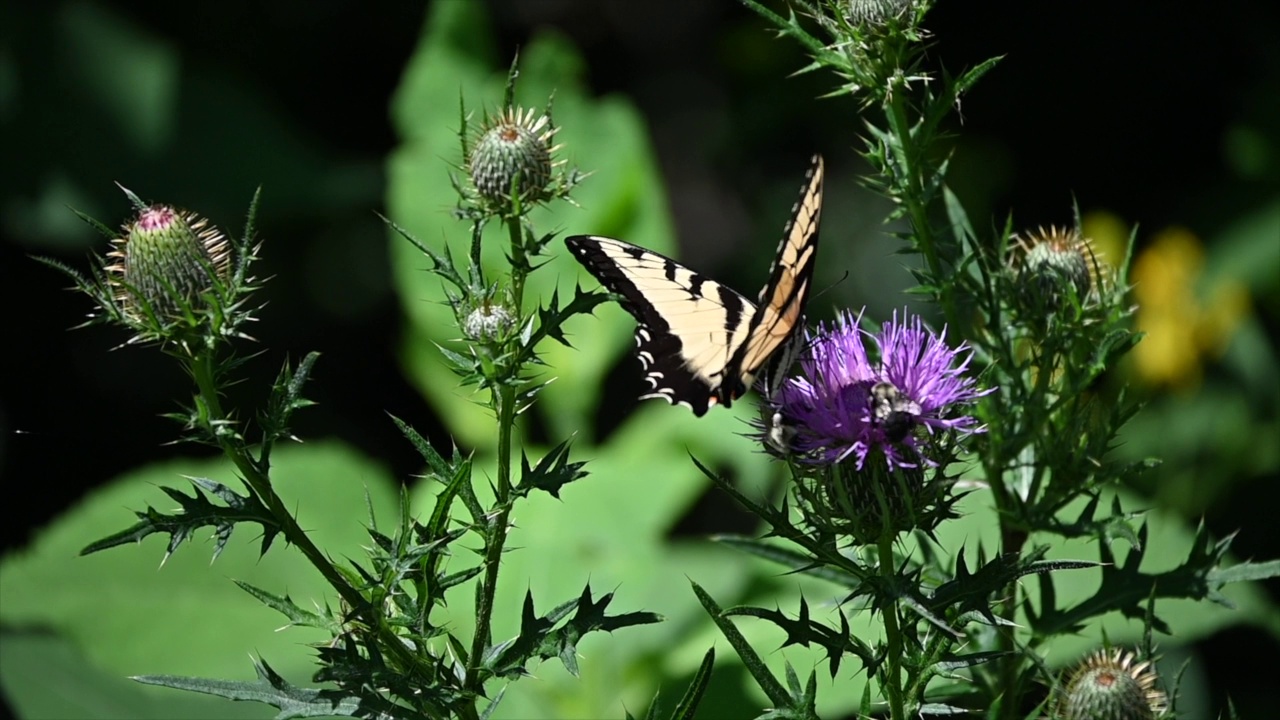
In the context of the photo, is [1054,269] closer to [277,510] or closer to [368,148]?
[277,510]

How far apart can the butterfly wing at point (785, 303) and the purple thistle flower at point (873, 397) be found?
0.21 ft

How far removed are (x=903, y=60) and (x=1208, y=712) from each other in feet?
11.0

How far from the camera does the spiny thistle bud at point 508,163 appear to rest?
249 cm

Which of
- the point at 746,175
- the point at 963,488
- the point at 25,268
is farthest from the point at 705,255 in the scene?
the point at 963,488

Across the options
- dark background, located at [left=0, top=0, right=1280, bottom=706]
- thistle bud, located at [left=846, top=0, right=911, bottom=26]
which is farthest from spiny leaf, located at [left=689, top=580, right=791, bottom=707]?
dark background, located at [left=0, top=0, right=1280, bottom=706]

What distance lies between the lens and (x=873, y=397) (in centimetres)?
224

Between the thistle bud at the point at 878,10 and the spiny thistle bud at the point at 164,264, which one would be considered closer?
the spiny thistle bud at the point at 164,264

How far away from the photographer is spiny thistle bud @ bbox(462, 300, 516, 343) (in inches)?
89.2

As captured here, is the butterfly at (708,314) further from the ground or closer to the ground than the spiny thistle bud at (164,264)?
further from the ground

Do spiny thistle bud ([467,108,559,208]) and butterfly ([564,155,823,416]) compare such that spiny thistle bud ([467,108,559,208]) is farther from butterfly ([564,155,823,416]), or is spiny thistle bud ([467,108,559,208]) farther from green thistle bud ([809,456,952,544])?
green thistle bud ([809,456,952,544])

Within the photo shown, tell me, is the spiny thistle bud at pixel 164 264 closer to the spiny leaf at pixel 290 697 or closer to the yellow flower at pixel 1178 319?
the spiny leaf at pixel 290 697

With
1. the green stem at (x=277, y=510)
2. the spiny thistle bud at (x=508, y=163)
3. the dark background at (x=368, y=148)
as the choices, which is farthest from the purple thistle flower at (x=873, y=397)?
the dark background at (x=368, y=148)

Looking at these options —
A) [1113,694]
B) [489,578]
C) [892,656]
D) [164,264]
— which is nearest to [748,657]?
[892,656]

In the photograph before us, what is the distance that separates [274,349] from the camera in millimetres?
6238
